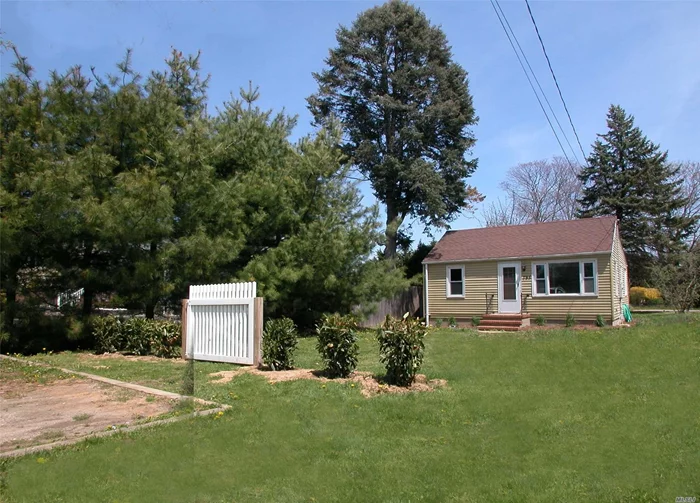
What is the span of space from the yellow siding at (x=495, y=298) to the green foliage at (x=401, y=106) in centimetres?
407

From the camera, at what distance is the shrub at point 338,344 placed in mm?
8250

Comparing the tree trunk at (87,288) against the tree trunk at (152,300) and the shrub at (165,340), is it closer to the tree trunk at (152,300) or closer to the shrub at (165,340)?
the tree trunk at (152,300)

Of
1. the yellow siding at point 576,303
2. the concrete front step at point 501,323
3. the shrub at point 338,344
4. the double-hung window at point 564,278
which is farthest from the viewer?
the concrete front step at point 501,323

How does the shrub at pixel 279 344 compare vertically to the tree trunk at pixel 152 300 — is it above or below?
below

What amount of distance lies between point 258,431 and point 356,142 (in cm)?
2256

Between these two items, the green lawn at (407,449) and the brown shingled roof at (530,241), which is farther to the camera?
the brown shingled roof at (530,241)

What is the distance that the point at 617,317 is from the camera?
2028cm

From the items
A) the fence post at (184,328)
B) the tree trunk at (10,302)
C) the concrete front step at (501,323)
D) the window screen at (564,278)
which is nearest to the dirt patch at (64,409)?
the fence post at (184,328)

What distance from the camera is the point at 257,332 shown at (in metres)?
9.74

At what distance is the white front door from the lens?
839 inches

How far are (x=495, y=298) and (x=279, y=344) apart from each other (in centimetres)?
1432

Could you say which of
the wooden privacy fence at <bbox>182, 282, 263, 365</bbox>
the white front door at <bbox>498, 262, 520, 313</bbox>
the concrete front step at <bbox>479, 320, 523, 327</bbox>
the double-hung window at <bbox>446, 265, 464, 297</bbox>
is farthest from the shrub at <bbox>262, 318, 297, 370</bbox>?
the double-hung window at <bbox>446, 265, 464, 297</bbox>

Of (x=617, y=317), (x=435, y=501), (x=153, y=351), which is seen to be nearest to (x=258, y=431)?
(x=435, y=501)

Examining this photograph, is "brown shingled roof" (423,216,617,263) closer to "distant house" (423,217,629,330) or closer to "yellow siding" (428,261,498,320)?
"distant house" (423,217,629,330)
